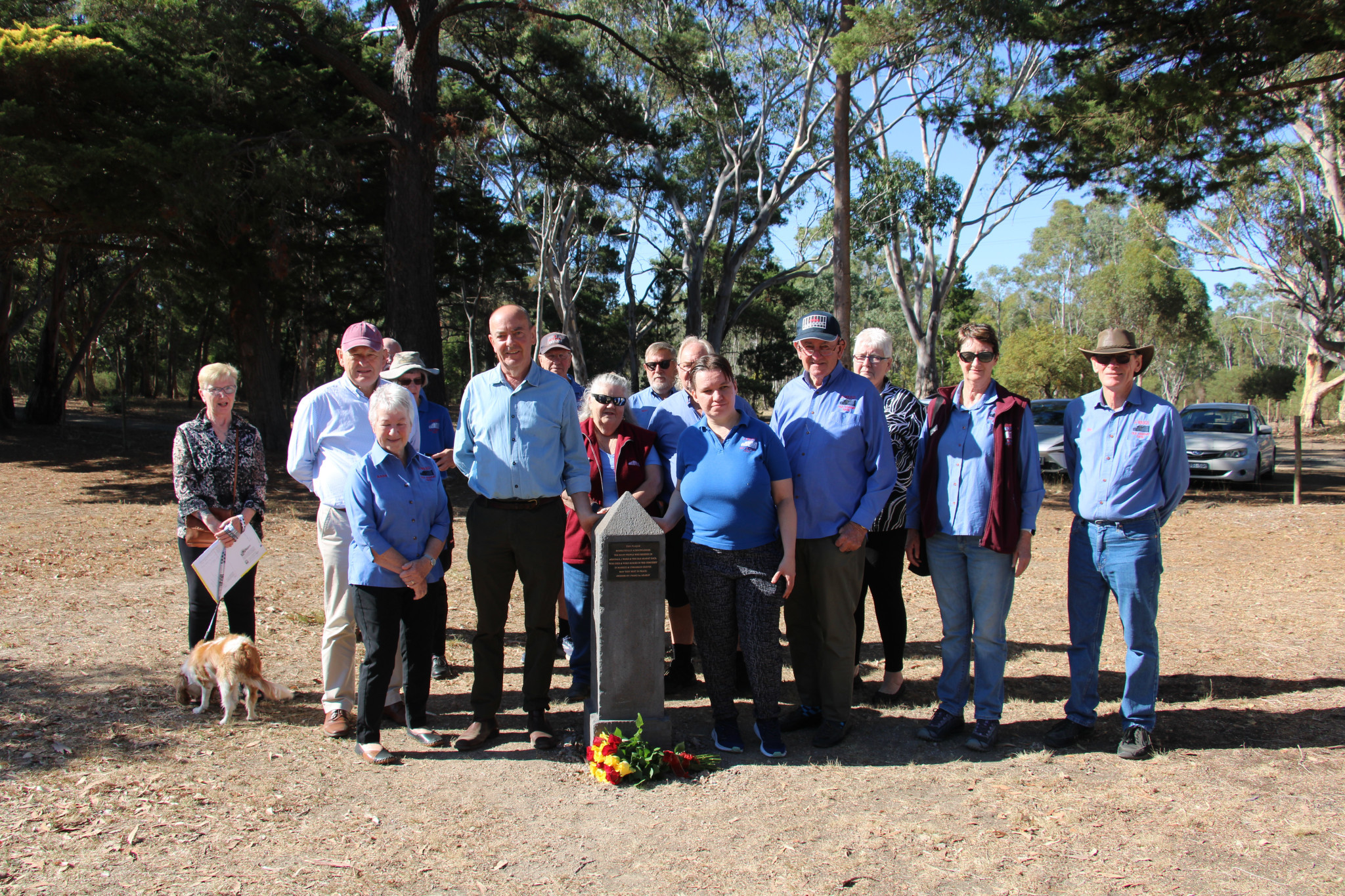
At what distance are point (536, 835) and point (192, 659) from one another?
2302 mm

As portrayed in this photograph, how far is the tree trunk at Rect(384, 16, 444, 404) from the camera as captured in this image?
42.7 ft

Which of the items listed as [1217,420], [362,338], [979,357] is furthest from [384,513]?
[1217,420]

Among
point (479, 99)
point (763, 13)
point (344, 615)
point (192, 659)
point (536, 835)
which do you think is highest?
point (763, 13)

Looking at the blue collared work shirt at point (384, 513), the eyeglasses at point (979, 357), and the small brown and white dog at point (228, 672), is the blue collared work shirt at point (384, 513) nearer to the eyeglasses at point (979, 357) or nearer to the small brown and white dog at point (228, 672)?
the small brown and white dog at point (228, 672)

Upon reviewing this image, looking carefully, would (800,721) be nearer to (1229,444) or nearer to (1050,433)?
(1050,433)

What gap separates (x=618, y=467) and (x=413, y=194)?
9910 millimetres

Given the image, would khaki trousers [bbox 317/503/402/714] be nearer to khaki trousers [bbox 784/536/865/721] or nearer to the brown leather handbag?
the brown leather handbag

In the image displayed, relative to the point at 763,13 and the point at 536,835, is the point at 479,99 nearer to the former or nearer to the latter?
the point at 763,13

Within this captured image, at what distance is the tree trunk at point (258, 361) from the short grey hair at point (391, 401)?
47.4 feet

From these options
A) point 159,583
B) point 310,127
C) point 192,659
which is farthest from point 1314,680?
point 310,127

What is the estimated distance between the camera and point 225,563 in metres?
4.58

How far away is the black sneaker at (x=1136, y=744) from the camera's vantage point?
4.08 metres

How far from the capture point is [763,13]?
901 inches

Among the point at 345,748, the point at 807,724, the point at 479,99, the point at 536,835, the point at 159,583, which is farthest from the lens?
the point at 479,99
